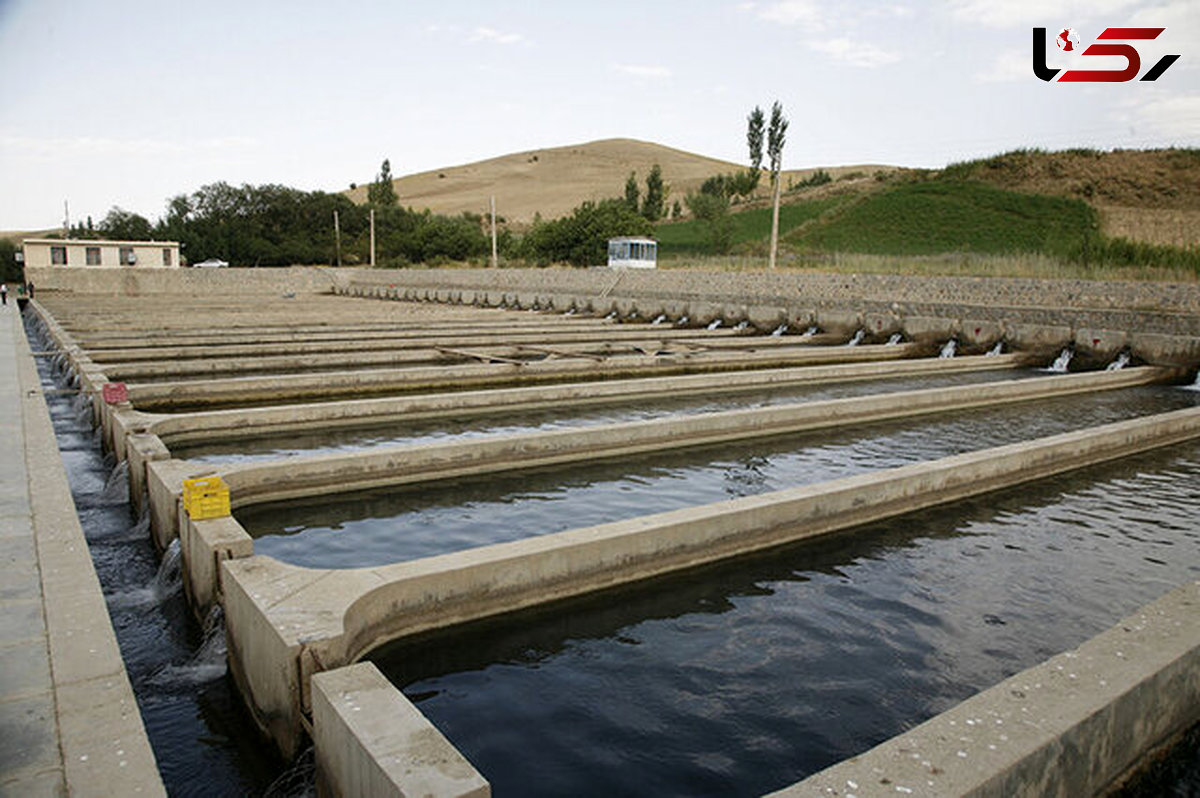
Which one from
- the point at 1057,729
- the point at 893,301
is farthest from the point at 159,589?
the point at 893,301

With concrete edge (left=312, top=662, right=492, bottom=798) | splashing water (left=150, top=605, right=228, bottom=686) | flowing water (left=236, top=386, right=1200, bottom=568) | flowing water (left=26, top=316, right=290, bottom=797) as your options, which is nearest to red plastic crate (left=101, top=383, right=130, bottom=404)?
flowing water (left=26, top=316, right=290, bottom=797)

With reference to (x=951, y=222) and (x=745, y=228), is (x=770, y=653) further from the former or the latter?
(x=745, y=228)

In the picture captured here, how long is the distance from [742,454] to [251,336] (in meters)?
13.2

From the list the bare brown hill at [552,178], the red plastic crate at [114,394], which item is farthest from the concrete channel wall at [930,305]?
the bare brown hill at [552,178]

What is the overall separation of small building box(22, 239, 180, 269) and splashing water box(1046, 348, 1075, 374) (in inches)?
1783

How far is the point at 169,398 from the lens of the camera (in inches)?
469

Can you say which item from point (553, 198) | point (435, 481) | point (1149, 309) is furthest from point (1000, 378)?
point (553, 198)

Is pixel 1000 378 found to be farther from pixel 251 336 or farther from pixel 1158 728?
pixel 251 336

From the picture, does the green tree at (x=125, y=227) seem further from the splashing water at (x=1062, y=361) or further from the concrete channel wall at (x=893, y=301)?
the splashing water at (x=1062, y=361)

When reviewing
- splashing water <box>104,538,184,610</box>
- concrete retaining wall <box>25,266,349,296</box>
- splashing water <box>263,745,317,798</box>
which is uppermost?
concrete retaining wall <box>25,266,349,296</box>

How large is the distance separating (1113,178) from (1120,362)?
42.2 metres

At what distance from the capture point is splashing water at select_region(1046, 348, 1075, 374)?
19078 millimetres

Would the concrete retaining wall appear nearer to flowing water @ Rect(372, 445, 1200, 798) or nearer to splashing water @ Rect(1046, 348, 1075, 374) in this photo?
splashing water @ Rect(1046, 348, 1075, 374)

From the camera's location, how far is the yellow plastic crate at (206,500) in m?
5.59
